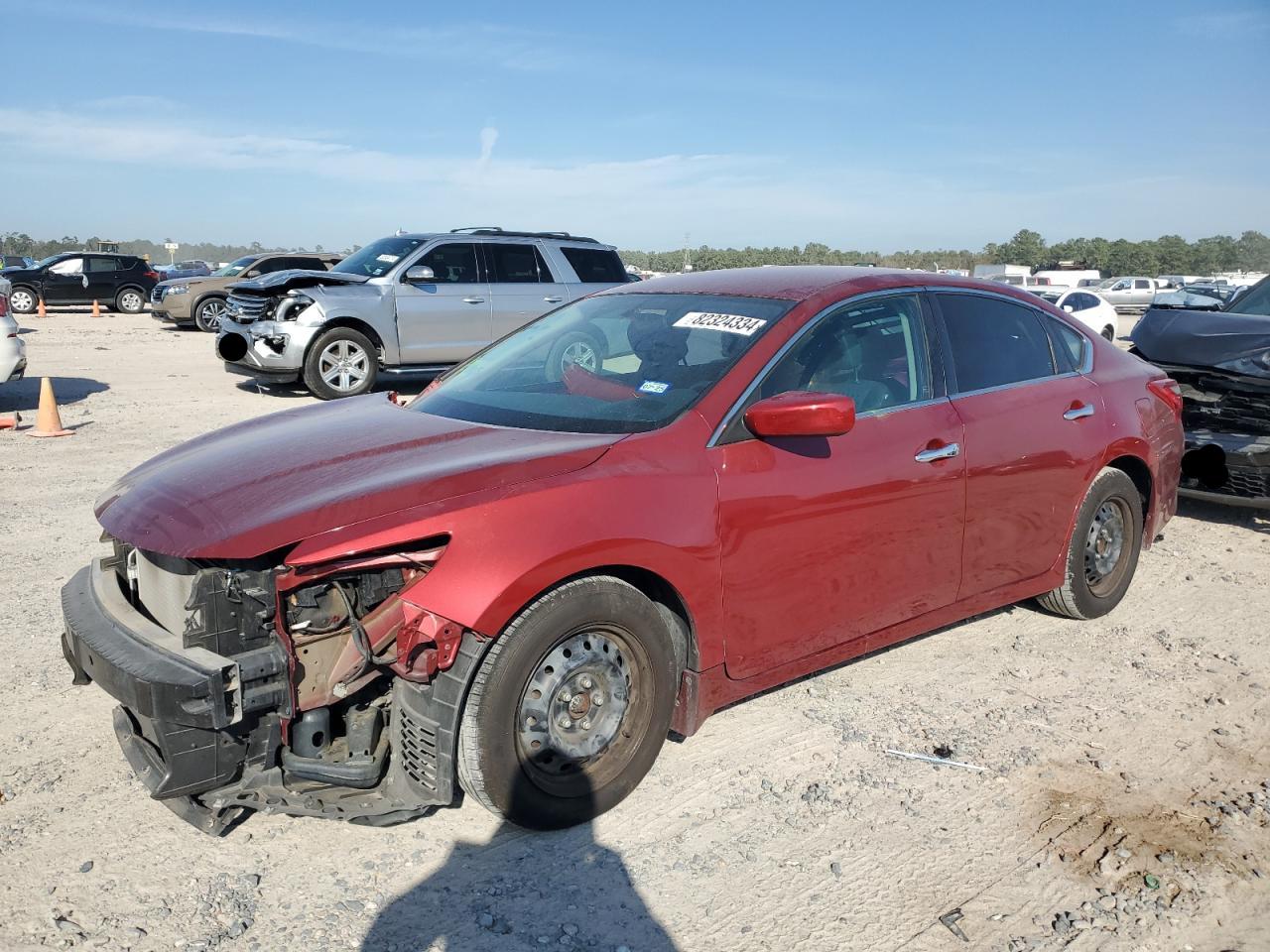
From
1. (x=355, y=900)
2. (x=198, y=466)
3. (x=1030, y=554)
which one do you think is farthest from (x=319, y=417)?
(x=1030, y=554)

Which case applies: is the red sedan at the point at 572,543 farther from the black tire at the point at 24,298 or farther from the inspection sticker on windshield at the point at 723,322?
the black tire at the point at 24,298

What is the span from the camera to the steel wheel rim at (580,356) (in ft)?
13.5

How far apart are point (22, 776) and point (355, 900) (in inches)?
56.7

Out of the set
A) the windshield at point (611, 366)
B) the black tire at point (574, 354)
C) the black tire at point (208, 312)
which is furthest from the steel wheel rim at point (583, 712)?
the black tire at point (208, 312)

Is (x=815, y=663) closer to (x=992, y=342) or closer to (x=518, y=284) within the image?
(x=992, y=342)

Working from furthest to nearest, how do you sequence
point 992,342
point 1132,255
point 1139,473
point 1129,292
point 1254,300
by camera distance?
1. point 1132,255
2. point 1129,292
3. point 1254,300
4. point 1139,473
5. point 992,342

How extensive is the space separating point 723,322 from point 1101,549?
100 inches

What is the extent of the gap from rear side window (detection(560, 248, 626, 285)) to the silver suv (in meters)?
0.01

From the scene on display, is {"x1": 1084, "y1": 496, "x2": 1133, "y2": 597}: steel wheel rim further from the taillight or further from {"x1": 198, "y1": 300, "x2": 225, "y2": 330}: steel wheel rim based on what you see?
{"x1": 198, "y1": 300, "x2": 225, "y2": 330}: steel wheel rim

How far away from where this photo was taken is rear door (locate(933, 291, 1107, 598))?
14.2 feet

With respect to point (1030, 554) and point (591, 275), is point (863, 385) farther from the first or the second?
point (591, 275)

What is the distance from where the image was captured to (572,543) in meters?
3.04

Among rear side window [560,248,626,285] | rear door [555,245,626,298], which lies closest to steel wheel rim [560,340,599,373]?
rear door [555,245,626,298]

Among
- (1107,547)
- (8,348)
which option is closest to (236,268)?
(8,348)
